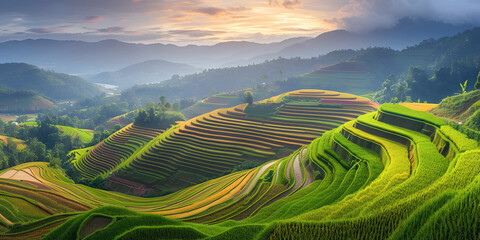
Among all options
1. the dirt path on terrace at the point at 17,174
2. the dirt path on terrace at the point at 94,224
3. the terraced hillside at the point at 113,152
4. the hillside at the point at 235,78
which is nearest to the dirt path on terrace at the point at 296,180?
the dirt path on terrace at the point at 94,224

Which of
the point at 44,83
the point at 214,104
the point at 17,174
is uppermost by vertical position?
the point at 44,83

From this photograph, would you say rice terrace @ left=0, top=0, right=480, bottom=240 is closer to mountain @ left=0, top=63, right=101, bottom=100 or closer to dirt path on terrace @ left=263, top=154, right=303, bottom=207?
dirt path on terrace @ left=263, top=154, right=303, bottom=207

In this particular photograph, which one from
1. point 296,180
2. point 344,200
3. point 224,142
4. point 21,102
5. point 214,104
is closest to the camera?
point 344,200

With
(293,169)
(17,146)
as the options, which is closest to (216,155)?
(293,169)

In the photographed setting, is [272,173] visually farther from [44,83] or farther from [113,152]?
[44,83]

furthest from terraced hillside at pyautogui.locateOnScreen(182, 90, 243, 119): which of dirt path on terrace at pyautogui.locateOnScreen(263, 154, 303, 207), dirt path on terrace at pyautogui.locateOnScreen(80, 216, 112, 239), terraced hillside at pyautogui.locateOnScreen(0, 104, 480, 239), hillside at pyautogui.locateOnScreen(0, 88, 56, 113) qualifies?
dirt path on terrace at pyautogui.locateOnScreen(80, 216, 112, 239)

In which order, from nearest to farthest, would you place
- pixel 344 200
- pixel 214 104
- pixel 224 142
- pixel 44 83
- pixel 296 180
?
pixel 344 200 < pixel 296 180 < pixel 224 142 < pixel 214 104 < pixel 44 83

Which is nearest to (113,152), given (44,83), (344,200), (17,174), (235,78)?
(17,174)
